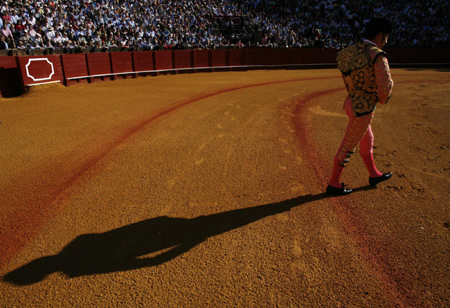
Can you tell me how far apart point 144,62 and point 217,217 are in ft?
39.7

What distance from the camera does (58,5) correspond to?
523 inches

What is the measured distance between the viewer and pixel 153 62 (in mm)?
13812

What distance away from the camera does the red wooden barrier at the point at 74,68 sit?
417 inches

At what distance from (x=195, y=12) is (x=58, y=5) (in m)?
7.84

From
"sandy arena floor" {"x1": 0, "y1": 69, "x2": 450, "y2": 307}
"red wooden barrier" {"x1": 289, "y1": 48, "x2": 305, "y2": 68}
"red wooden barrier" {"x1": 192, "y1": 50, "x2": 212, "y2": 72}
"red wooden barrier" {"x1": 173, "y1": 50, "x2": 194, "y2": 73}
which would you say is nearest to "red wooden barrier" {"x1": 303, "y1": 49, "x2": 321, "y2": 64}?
"red wooden barrier" {"x1": 289, "y1": 48, "x2": 305, "y2": 68}

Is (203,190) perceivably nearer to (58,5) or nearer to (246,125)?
(246,125)

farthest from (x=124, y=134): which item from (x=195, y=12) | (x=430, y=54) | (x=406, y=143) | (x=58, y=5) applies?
(x=430, y=54)

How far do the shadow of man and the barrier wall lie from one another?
28.7 ft

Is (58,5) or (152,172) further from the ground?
(58,5)

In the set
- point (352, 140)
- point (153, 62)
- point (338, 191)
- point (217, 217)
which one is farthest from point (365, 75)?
point (153, 62)

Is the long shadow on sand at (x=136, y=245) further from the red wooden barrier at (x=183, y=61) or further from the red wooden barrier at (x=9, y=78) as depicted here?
the red wooden barrier at (x=183, y=61)

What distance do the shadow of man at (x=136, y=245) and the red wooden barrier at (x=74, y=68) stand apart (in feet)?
31.8

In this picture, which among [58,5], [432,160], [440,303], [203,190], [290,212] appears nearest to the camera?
[440,303]

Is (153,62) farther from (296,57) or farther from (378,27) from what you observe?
(378,27)
